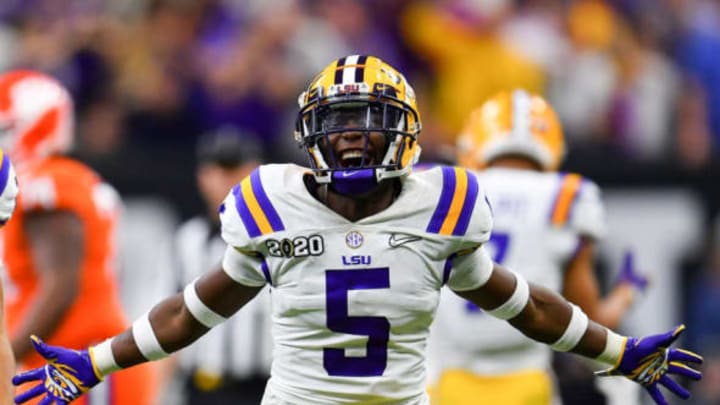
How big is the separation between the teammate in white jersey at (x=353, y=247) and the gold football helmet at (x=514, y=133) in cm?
192

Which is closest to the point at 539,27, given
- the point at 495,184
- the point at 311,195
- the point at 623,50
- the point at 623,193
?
the point at 623,50

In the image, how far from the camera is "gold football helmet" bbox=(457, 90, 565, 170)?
20.9 ft

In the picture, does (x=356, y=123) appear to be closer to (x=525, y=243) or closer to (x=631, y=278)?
(x=525, y=243)

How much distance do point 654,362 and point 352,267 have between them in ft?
3.29

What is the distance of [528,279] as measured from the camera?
5.93 m

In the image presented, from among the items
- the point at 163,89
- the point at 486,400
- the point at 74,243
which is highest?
the point at 163,89

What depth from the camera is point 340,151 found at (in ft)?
14.2

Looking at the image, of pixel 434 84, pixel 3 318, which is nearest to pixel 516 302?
pixel 3 318

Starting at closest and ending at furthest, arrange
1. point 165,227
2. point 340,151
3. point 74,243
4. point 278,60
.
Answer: point 340,151
point 74,243
point 165,227
point 278,60

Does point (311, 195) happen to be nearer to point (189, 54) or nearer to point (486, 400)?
point (486, 400)

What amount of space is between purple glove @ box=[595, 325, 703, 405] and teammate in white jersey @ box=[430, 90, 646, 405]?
1282 millimetres

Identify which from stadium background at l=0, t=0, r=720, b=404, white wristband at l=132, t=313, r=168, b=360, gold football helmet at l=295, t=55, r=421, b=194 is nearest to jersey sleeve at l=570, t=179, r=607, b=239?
gold football helmet at l=295, t=55, r=421, b=194

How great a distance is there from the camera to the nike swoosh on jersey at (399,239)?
432 centimetres

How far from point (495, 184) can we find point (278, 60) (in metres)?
4.48
